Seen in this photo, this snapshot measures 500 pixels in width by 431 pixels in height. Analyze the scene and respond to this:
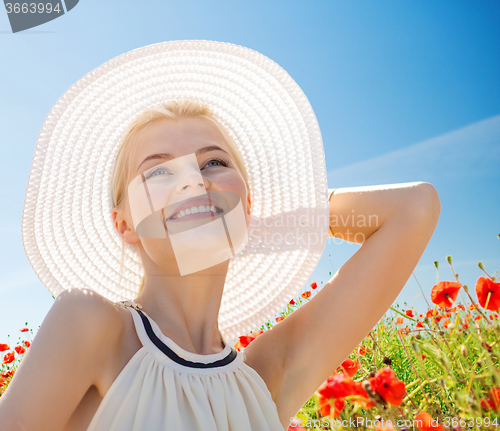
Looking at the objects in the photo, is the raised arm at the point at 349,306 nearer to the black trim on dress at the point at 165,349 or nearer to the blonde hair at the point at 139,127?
the black trim on dress at the point at 165,349

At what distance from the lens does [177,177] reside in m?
1.44

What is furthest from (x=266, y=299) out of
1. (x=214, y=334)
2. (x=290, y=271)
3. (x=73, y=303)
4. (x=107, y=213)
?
(x=73, y=303)

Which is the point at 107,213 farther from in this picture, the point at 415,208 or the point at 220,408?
the point at 415,208

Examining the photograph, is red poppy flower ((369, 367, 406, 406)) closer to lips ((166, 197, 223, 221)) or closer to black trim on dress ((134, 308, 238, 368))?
black trim on dress ((134, 308, 238, 368))

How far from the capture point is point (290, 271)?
1.89m

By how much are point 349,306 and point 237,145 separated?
102 centimetres

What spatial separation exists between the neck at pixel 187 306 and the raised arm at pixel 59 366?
345 millimetres

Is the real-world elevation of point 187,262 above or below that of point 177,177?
below

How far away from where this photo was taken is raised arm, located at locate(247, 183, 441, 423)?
151 cm

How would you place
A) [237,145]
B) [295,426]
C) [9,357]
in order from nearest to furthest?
[295,426] → [237,145] → [9,357]

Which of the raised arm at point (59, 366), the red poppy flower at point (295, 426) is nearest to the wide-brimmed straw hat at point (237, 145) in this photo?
the red poppy flower at point (295, 426)

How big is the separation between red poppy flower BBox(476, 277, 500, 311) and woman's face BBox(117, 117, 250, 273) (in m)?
1.03

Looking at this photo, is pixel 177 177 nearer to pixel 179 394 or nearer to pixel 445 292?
pixel 179 394

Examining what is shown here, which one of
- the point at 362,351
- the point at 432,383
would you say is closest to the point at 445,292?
the point at 432,383
